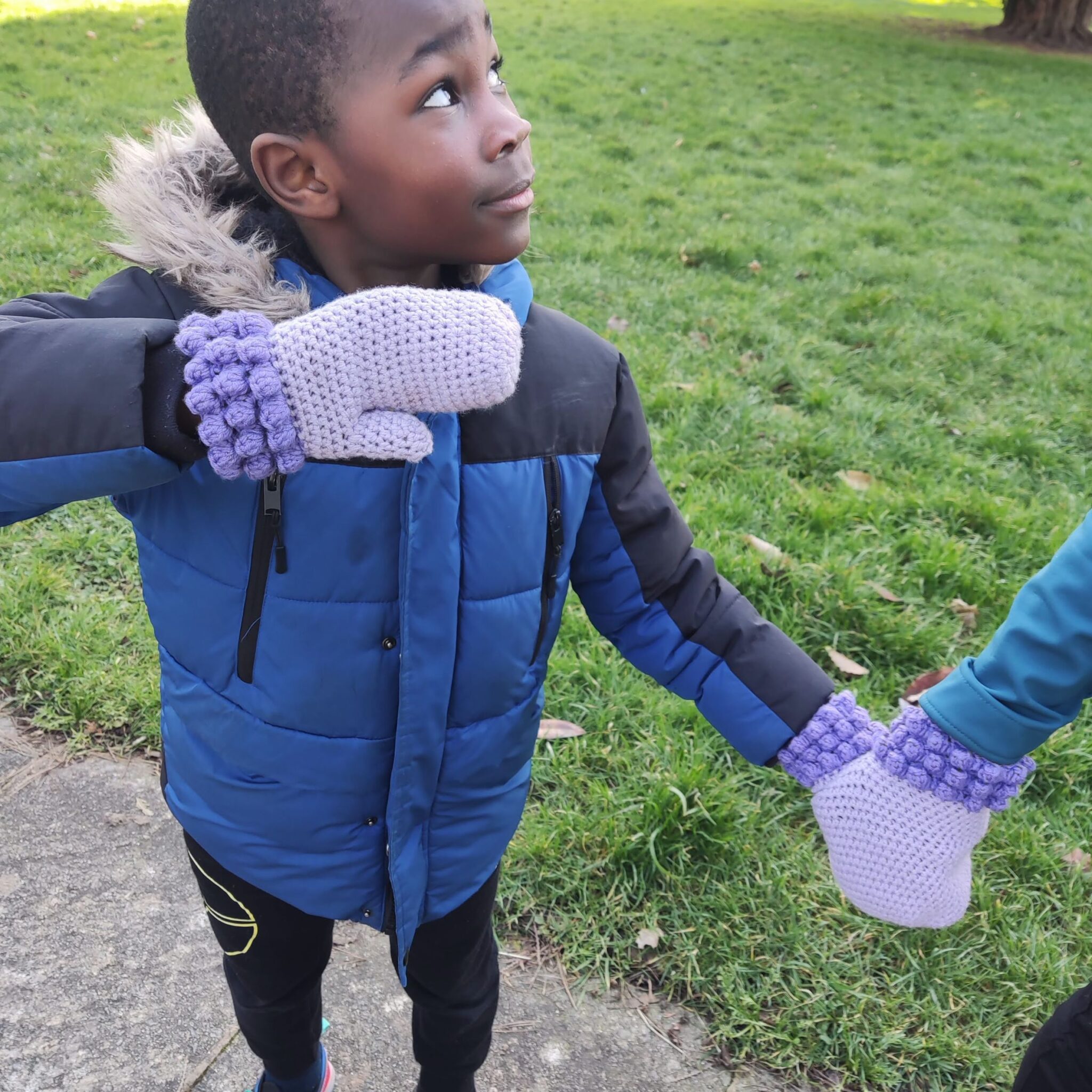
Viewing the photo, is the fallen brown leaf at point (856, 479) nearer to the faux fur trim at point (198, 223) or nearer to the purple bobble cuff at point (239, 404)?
the faux fur trim at point (198, 223)

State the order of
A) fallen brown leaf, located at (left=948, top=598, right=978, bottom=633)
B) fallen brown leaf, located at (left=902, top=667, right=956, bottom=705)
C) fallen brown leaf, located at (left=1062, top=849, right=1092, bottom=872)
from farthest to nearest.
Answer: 1. fallen brown leaf, located at (left=948, top=598, right=978, bottom=633)
2. fallen brown leaf, located at (left=902, top=667, right=956, bottom=705)
3. fallen brown leaf, located at (left=1062, top=849, right=1092, bottom=872)

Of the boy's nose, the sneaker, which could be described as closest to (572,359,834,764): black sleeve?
the boy's nose

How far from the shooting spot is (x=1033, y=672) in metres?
1.33

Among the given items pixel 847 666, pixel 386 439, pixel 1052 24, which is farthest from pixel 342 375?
pixel 1052 24

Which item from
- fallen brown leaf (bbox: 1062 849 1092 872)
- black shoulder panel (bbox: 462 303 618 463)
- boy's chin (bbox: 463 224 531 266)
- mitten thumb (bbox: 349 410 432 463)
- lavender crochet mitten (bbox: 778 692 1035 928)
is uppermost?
boy's chin (bbox: 463 224 531 266)

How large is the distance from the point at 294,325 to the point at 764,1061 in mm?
1693

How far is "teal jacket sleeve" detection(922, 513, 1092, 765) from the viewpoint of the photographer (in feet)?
4.26

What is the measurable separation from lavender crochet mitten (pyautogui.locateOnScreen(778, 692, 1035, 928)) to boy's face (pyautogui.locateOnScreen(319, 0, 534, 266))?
0.87 metres

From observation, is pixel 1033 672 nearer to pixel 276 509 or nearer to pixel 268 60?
pixel 276 509

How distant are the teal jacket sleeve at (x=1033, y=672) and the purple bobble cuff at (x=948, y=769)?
0.02 meters

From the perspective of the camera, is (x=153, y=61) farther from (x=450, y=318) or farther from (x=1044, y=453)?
(x=450, y=318)

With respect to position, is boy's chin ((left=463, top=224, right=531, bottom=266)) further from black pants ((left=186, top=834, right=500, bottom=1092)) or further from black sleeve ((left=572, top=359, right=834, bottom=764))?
black pants ((left=186, top=834, right=500, bottom=1092))

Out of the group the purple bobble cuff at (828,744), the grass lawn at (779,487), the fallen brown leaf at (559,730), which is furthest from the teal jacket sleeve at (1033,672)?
the fallen brown leaf at (559,730)

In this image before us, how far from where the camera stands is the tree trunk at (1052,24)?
17062 mm
